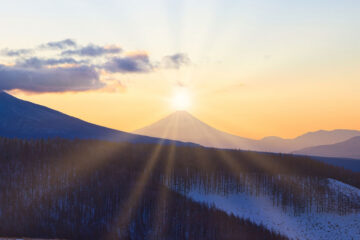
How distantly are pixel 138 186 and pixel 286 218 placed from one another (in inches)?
1632

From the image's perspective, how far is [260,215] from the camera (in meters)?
104

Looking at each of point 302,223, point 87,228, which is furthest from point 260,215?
point 87,228

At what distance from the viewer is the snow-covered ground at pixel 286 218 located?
3841 inches

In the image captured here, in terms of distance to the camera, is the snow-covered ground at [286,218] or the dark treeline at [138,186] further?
the snow-covered ground at [286,218]

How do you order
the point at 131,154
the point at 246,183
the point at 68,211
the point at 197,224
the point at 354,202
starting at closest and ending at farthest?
the point at 197,224
the point at 68,211
the point at 354,202
the point at 246,183
the point at 131,154

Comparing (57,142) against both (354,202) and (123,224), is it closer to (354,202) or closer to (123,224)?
(123,224)

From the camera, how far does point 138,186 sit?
11444cm

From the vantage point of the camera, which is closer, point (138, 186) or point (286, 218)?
point (286, 218)

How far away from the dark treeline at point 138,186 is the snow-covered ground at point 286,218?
3.83m

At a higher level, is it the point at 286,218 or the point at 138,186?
the point at 138,186

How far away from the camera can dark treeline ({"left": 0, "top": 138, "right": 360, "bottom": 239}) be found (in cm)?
9462

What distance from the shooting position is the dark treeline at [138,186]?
3725 inches

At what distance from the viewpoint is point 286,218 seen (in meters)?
106

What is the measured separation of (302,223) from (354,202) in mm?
20259
